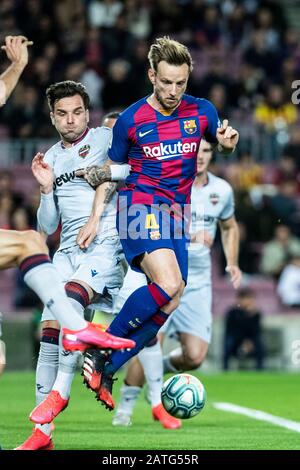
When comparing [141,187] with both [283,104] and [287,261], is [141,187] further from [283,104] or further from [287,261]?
[283,104]

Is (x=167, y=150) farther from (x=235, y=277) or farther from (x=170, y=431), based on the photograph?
(x=235, y=277)

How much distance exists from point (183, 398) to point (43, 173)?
1.98m

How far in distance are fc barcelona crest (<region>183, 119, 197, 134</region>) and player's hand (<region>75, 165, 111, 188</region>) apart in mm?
672

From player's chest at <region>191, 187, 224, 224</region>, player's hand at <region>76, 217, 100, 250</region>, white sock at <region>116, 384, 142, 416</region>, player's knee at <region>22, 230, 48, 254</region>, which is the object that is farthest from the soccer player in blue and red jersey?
player's chest at <region>191, 187, 224, 224</region>

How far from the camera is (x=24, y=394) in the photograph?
45.3ft

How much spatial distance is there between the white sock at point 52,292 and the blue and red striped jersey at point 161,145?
1549 mm

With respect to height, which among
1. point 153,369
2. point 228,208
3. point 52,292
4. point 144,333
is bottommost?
point 153,369

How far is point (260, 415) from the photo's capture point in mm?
11484

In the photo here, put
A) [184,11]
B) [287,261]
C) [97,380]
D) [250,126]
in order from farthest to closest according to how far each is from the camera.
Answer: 1. [184,11]
2. [250,126]
3. [287,261]
4. [97,380]

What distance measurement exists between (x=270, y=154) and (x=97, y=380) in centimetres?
1277

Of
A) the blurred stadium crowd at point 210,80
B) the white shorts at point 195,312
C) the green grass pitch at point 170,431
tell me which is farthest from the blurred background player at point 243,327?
the white shorts at point 195,312

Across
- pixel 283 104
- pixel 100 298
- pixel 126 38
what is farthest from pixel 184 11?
pixel 100 298

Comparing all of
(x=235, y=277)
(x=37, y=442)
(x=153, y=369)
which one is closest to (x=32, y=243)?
(x=37, y=442)
